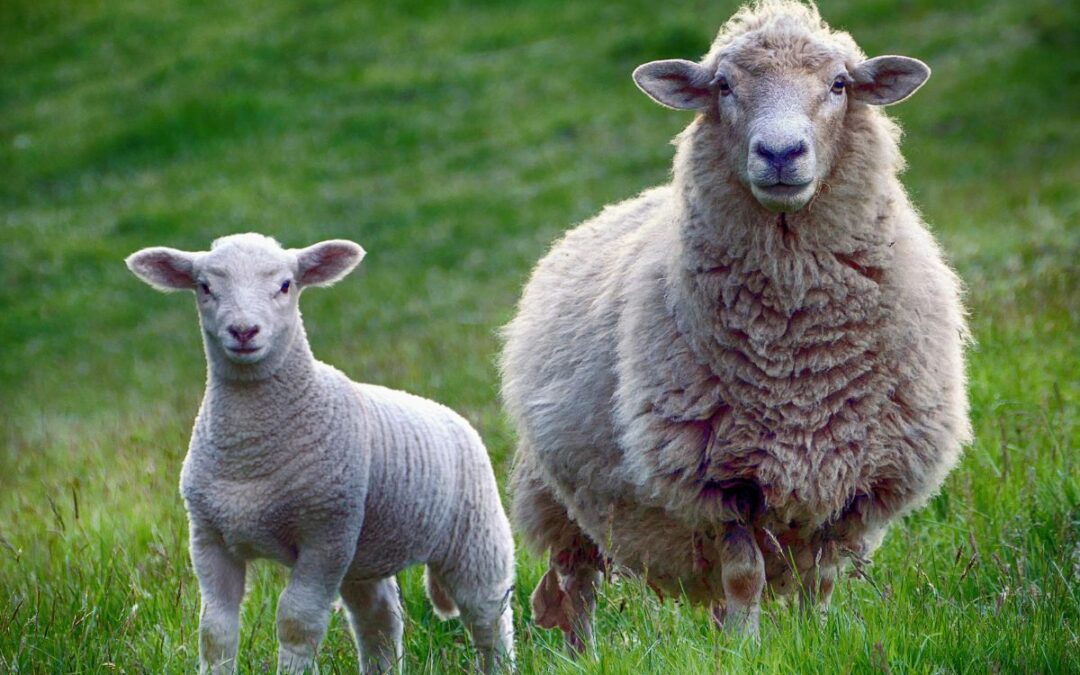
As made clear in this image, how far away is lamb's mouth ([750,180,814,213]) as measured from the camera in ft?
12.5

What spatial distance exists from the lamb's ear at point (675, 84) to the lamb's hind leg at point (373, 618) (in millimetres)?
1782

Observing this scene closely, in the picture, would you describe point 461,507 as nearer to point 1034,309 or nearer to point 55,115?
point 1034,309

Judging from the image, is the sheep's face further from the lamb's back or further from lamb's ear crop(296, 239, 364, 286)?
the lamb's back

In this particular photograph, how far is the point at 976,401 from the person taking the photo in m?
5.73

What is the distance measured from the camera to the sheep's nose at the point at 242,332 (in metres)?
3.68

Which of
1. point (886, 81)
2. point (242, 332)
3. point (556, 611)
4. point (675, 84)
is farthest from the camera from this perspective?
point (556, 611)

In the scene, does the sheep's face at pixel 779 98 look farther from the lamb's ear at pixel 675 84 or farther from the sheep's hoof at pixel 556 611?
the sheep's hoof at pixel 556 611

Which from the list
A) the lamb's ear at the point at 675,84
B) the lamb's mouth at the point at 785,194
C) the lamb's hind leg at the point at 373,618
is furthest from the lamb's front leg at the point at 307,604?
the lamb's ear at the point at 675,84

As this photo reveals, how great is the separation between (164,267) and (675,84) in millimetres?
1672

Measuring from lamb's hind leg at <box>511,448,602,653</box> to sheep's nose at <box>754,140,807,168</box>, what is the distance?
1.55 m

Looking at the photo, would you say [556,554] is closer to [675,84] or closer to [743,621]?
[743,621]

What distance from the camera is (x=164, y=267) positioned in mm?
3965

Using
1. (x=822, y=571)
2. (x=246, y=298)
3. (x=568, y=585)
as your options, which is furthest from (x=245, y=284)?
(x=822, y=571)

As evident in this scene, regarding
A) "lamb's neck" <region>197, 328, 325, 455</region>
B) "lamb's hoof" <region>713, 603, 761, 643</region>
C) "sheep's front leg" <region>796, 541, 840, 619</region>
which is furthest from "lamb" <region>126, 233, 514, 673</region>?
"sheep's front leg" <region>796, 541, 840, 619</region>
